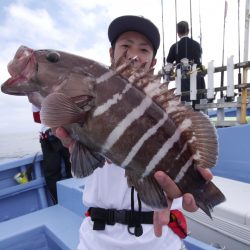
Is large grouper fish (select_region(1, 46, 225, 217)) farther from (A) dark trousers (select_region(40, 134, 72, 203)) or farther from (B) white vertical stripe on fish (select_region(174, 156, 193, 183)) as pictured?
(A) dark trousers (select_region(40, 134, 72, 203))

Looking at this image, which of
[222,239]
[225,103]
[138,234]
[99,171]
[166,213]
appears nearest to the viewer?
[166,213]

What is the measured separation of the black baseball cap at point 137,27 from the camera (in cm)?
161

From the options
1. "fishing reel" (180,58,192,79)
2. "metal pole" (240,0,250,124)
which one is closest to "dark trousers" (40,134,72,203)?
"metal pole" (240,0,250,124)

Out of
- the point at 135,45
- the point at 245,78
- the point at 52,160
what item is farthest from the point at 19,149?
the point at 135,45

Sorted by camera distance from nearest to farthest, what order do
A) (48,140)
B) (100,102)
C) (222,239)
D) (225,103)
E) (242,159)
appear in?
1. (100,102)
2. (222,239)
3. (242,159)
4. (48,140)
5. (225,103)

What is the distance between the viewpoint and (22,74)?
1108 mm

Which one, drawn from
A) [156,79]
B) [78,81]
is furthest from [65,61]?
[156,79]

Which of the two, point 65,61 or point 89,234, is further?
point 89,234

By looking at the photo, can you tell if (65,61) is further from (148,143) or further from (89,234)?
(89,234)

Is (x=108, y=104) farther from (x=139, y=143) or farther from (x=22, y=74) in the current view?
(x=22, y=74)

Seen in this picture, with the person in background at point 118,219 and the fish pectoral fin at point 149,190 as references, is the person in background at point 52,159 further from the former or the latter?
the fish pectoral fin at point 149,190

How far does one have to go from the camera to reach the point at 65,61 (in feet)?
3.72

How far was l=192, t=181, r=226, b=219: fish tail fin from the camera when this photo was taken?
109 centimetres

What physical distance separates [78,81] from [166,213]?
0.68m
